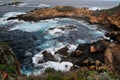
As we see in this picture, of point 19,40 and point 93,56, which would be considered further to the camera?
point 19,40

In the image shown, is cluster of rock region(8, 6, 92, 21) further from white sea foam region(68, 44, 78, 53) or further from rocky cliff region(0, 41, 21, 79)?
rocky cliff region(0, 41, 21, 79)

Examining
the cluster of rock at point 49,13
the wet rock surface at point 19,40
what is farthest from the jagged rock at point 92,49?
the cluster of rock at point 49,13

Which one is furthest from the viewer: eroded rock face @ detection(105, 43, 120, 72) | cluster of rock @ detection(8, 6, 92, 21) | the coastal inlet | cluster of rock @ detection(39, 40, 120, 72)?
cluster of rock @ detection(8, 6, 92, 21)

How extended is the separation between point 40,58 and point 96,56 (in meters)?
4.81

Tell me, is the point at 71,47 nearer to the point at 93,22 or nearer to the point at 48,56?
the point at 48,56

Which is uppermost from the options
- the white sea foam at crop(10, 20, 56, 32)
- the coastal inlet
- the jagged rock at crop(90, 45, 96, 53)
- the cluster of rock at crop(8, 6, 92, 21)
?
the jagged rock at crop(90, 45, 96, 53)

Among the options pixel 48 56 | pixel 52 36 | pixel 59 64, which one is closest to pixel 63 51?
pixel 48 56

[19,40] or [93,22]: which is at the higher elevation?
[19,40]

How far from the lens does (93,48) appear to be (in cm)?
2683

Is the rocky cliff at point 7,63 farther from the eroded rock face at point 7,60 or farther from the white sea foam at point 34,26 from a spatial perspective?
the white sea foam at point 34,26

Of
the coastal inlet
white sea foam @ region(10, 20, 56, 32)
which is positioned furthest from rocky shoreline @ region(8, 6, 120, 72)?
white sea foam @ region(10, 20, 56, 32)

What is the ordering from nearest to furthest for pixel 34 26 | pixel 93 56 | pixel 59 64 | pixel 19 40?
pixel 59 64
pixel 93 56
pixel 19 40
pixel 34 26

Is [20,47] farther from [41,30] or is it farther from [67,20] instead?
[67,20]

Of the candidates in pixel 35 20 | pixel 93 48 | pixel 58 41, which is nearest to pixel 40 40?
pixel 58 41
